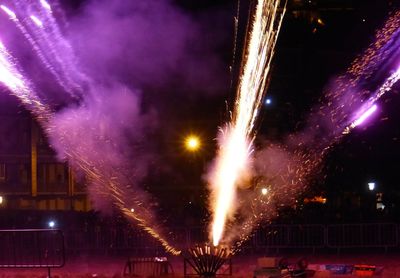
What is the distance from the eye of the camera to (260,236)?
15531 mm

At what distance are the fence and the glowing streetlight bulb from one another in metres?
9.31

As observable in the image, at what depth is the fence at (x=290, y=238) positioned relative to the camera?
15.3 m

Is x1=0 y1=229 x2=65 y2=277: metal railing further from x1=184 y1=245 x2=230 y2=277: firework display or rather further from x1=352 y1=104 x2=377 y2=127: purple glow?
x1=352 y1=104 x2=377 y2=127: purple glow

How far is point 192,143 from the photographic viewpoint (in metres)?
25.6

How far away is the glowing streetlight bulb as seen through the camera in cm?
2491

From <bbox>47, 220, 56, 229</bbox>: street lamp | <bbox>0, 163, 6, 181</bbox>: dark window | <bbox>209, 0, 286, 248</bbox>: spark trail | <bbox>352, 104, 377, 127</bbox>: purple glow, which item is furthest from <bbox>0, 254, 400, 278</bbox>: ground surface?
<bbox>0, 163, 6, 181</bbox>: dark window

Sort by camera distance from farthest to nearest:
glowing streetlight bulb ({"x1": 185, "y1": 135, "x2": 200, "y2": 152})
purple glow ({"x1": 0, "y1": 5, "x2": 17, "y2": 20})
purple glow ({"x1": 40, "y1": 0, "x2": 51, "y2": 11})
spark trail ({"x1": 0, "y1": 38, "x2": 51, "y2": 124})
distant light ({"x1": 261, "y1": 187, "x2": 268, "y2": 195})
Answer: glowing streetlight bulb ({"x1": 185, "y1": 135, "x2": 200, "y2": 152}), distant light ({"x1": 261, "y1": 187, "x2": 268, "y2": 195}), spark trail ({"x1": 0, "y1": 38, "x2": 51, "y2": 124}), purple glow ({"x1": 40, "y1": 0, "x2": 51, "y2": 11}), purple glow ({"x1": 0, "y1": 5, "x2": 17, "y2": 20})

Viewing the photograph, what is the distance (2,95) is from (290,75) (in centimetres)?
1419

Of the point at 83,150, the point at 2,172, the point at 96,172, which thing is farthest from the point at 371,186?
the point at 2,172

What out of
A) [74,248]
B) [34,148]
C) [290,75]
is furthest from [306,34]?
[34,148]

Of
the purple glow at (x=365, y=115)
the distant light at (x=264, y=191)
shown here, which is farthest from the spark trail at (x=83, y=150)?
the purple glow at (x=365, y=115)

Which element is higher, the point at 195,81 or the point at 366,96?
Answer: the point at 195,81

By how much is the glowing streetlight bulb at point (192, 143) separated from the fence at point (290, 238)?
9.31 m

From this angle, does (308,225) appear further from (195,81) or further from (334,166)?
(195,81)
